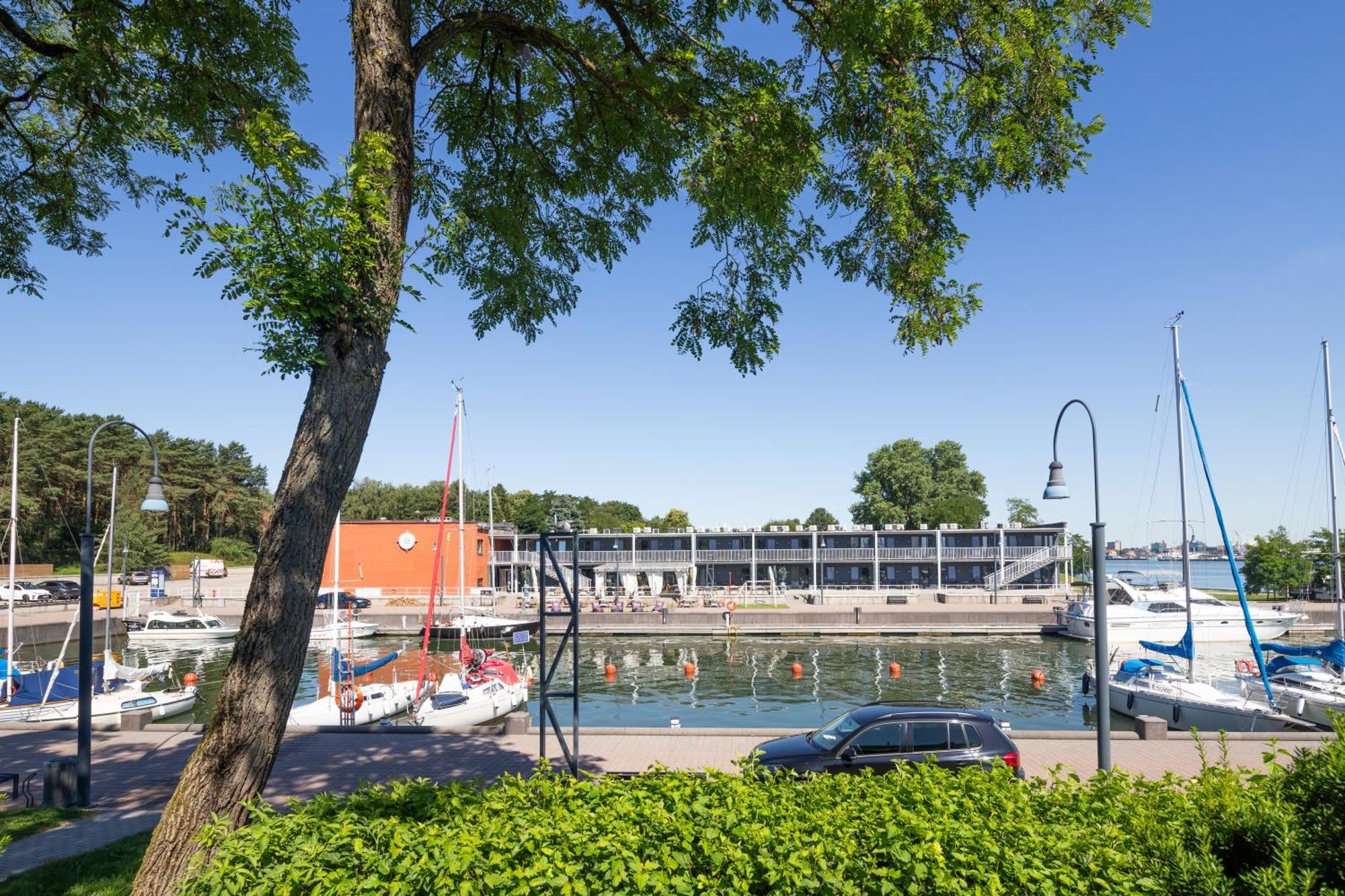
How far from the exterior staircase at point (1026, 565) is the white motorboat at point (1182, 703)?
30.4m

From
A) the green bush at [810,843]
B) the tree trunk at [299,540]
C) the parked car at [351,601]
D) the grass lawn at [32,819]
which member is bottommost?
the parked car at [351,601]

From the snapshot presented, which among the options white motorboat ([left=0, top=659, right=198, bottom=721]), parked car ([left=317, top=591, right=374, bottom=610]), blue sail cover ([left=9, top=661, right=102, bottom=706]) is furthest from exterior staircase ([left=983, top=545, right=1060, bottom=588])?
blue sail cover ([left=9, top=661, right=102, bottom=706])

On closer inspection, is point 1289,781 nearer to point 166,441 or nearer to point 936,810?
point 936,810

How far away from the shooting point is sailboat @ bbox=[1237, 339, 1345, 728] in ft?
66.8

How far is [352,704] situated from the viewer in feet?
64.5

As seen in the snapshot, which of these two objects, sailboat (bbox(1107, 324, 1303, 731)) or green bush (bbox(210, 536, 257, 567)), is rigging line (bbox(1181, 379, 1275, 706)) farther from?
green bush (bbox(210, 536, 257, 567))

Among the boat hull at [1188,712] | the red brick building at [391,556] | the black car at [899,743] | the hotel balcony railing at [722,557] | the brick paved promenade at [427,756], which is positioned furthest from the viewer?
the hotel balcony railing at [722,557]

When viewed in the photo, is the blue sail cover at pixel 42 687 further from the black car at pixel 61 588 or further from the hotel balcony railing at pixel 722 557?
the hotel balcony railing at pixel 722 557

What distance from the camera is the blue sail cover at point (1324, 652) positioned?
2438 cm

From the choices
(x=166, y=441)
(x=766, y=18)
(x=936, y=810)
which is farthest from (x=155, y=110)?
(x=166, y=441)

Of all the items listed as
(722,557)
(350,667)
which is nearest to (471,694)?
(350,667)

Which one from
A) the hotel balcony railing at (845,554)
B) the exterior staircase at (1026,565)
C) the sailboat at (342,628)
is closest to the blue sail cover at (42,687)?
the sailboat at (342,628)

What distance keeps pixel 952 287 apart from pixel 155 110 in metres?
8.03

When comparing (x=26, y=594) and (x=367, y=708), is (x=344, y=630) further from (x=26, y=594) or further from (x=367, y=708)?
(x=26, y=594)
